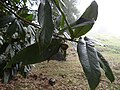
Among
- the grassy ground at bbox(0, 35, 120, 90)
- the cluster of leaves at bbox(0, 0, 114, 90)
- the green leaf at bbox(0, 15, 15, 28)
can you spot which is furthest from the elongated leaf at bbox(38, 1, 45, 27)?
the grassy ground at bbox(0, 35, 120, 90)

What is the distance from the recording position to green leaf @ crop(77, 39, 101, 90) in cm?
37

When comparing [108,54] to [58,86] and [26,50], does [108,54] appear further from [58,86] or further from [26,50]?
[26,50]

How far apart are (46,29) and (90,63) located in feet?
0.32

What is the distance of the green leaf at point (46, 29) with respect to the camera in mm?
384

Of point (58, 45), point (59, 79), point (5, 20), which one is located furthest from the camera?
point (59, 79)

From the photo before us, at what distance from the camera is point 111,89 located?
377cm

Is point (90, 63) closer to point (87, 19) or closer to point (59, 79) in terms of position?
point (87, 19)

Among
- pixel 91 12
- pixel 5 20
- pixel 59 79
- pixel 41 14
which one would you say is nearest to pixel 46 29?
pixel 41 14

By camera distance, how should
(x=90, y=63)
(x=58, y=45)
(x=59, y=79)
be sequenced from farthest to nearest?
(x=59, y=79), (x=58, y=45), (x=90, y=63)

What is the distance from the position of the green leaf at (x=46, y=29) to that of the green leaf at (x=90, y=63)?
7 centimetres

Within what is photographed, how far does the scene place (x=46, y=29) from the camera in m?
0.40

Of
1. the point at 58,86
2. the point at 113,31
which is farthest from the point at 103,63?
the point at 113,31

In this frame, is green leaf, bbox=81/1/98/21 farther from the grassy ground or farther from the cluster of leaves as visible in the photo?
the grassy ground

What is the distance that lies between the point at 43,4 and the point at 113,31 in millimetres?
15196
